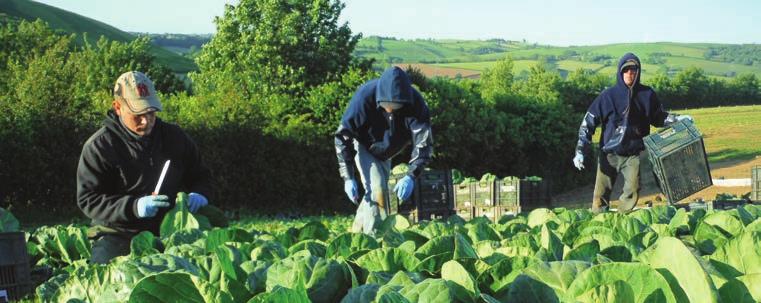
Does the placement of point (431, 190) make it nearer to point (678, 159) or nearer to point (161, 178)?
point (678, 159)

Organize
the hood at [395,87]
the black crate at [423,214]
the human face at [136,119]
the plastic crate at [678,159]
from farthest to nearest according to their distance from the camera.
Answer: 1. the black crate at [423,214]
2. the plastic crate at [678,159]
3. the hood at [395,87]
4. the human face at [136,119]

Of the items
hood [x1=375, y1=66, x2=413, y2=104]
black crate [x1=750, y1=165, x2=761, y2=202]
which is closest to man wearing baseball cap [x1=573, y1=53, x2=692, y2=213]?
black crate [x1=750, y1=165, x2=761, y2=202]

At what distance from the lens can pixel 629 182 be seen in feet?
33.3

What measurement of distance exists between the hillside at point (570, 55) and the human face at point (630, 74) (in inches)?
3268

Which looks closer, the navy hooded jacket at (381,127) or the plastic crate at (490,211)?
the navy hooded jacket at (381,127)

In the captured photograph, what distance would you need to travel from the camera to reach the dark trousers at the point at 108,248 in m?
5.84

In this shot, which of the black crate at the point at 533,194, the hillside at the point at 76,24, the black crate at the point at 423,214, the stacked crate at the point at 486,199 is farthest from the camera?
the hillside at the point at 76,24

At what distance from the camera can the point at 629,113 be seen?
32.9 feet

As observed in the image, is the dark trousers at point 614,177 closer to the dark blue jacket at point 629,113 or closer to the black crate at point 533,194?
the dark blue jacket at point 629,113

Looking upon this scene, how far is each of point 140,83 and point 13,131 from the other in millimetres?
12123

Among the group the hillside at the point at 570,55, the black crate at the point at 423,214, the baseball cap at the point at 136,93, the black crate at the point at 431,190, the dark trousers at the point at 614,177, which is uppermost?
the baseball cap at the point at 136,93

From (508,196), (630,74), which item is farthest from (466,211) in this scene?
(630,74)

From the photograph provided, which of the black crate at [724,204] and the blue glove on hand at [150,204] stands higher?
the blue glove on hand at [150,204]

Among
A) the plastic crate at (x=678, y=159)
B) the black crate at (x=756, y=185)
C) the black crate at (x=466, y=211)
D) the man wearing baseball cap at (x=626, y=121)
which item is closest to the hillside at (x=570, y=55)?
the black crate at (x=466, y=211)
